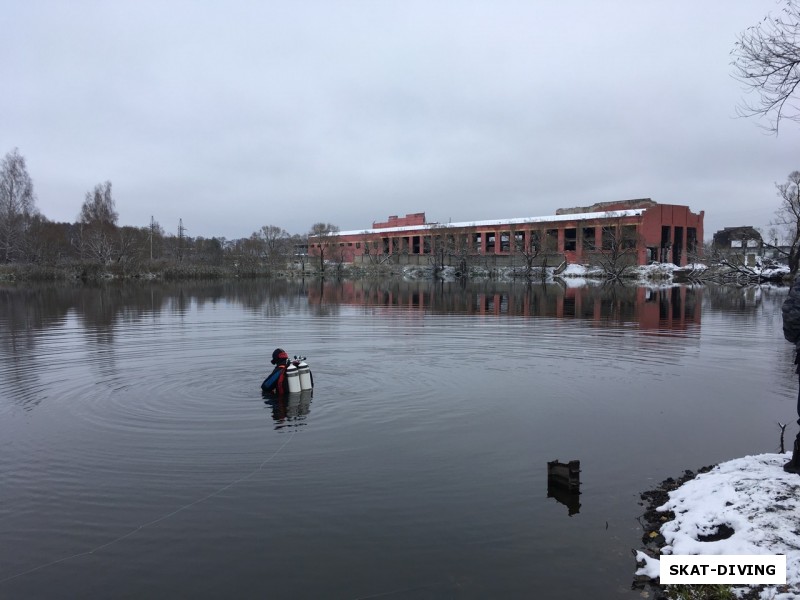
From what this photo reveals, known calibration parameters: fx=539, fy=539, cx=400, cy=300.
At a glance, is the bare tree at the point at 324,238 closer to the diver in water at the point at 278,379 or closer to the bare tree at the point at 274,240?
the bare tree at the point at 274,240

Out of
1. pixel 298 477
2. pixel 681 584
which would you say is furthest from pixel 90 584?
pixel 681 584

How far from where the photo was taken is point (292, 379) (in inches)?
454

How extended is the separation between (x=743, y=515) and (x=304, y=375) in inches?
334

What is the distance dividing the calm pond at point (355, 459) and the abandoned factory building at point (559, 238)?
68706 mm

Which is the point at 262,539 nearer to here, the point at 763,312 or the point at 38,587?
the point at 38,587

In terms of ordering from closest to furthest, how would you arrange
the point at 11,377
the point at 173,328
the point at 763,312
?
the point at 11,377 < the point at 173,328 < the point at 763,312

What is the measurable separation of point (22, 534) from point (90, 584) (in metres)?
1.49

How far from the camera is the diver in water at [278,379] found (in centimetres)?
1138

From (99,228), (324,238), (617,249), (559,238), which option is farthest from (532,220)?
(99,228)

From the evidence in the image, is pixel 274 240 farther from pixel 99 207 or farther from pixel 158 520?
pixel 158 520

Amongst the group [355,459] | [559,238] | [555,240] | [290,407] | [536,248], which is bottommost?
[355,459]

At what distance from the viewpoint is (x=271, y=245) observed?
420 feet

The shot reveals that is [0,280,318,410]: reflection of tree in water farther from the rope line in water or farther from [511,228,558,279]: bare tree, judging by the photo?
[511,228,558,279]: bare tree

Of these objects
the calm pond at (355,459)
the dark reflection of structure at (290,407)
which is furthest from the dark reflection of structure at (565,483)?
the dark reflection of structure at (290,407)
